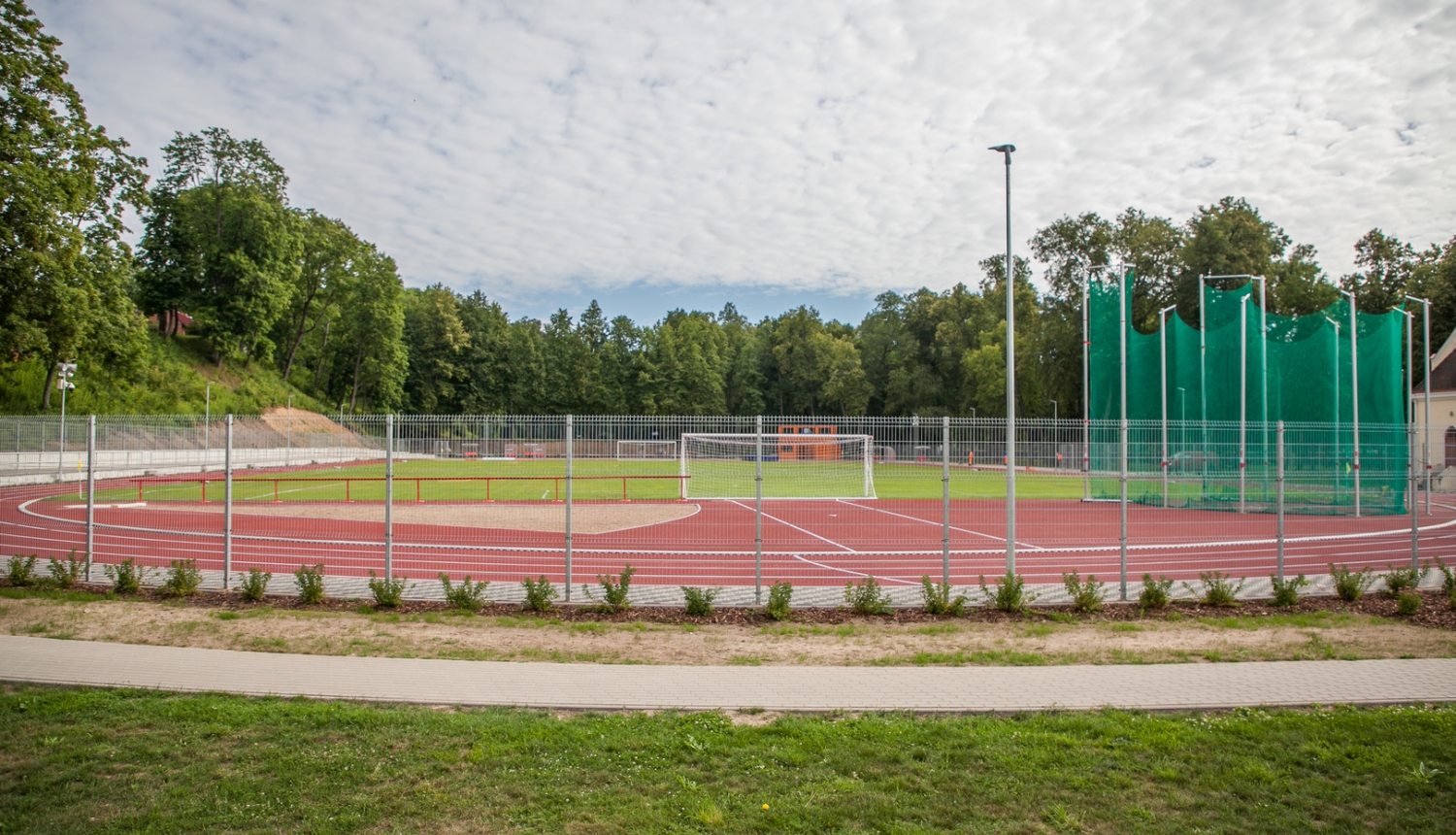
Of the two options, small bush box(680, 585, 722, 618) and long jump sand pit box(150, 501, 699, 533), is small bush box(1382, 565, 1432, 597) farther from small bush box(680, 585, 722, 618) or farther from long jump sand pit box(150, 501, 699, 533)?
long jump sand pit box(150, 501, 699, 533)

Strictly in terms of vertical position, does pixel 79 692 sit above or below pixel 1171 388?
below

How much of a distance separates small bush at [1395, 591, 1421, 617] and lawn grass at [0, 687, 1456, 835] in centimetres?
480

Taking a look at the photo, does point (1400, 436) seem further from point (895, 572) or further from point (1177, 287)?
point (1177, 287)

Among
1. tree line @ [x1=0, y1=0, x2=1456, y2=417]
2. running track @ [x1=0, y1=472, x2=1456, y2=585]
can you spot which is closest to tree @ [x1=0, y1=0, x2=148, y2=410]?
tree line @ [x1=0, y1=0, x2=1456, y2=417]

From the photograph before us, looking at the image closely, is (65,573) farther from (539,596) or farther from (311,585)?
(539,596)

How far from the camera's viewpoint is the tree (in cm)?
1986

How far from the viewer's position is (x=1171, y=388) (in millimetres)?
30703

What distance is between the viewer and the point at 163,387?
2031 inches

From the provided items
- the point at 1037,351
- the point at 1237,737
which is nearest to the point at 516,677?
the point at 1237,737

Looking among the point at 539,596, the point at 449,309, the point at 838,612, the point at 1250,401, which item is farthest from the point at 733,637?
the point at 449,309

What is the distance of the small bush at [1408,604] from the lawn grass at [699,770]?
4.80 metres

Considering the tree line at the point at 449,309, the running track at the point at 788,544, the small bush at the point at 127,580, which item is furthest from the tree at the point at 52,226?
the small bush at the point at 127,580

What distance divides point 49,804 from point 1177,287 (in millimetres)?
65520

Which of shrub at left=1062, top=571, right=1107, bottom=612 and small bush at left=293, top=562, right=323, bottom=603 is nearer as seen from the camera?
shrub at left=1062, top=571, right=1107, bottom=612
